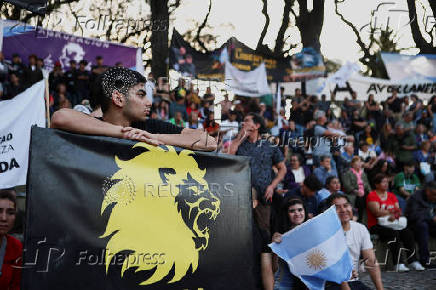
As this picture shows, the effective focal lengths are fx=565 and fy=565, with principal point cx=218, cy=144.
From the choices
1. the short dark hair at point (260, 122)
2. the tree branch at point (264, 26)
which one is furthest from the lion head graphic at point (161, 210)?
the tree branch at point (264, 26)

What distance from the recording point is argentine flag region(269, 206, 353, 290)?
485 cm

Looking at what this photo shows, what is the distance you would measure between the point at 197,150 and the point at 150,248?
65 centimetres


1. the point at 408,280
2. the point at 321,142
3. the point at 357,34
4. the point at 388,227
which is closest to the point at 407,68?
the point at 357,34

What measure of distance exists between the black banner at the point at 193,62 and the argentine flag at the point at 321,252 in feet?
32.6

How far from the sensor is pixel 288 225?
5.73m

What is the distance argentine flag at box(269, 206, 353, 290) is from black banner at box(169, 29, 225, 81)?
992 cm

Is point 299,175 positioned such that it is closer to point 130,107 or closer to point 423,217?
point 423,217

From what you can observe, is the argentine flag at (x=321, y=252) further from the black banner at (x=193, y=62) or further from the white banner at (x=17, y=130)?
the black banner at (x=193, y=62)

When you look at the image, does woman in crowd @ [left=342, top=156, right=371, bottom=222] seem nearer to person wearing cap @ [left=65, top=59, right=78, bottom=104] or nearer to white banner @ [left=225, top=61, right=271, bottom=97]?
white banner @ [left=225, top=61, right=271, bottom=97]

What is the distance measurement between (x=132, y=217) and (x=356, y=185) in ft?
28.1

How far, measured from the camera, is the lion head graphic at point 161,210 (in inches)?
114

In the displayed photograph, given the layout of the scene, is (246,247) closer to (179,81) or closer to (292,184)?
(292,184)

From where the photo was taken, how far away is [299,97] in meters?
15.5

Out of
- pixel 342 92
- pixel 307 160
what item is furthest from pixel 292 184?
pixel 342 92
